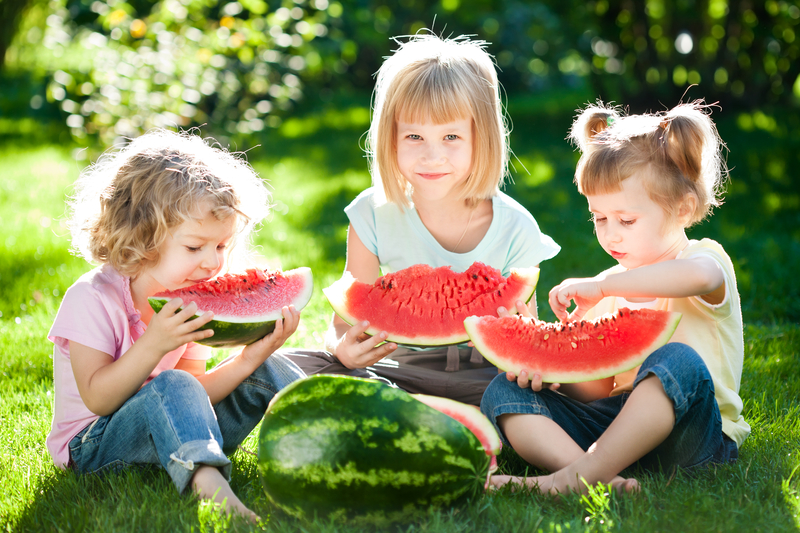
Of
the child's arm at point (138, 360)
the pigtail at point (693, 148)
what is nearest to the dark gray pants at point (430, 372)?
the child's arm at point (138, 360)

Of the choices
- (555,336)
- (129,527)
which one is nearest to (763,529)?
(555,336)

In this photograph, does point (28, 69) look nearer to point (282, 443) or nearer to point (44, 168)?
point (44, 168)

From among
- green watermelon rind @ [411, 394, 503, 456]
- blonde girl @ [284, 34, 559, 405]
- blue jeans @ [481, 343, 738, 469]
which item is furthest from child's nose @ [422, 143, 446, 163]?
green watermelon rind @ [411, 394, 503, 456]

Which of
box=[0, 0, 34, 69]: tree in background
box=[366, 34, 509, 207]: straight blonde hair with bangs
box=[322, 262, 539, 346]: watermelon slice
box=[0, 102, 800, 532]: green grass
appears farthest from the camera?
box=[0, 0, 34, 69]: tree in background

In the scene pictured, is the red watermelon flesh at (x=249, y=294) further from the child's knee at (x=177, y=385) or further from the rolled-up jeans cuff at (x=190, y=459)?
the rolled-up jeans cuff at (x=190, y=459)

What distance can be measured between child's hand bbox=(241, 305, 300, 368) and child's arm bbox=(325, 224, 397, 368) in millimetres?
253

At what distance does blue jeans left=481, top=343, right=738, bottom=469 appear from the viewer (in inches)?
92.9

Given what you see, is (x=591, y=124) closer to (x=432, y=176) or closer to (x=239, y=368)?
(x=432, y=176)

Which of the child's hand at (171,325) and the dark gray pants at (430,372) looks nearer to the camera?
the child's hand at (171,325)

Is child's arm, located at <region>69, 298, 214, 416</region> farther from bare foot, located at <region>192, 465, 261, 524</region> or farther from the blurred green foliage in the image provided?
the blurred green foliage

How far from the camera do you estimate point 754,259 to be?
17.2ft

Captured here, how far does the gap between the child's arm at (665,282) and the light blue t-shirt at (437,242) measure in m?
0.75

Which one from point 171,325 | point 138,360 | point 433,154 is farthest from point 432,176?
point 138,360

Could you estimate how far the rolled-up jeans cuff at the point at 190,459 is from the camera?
89.0 inches
